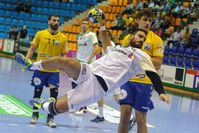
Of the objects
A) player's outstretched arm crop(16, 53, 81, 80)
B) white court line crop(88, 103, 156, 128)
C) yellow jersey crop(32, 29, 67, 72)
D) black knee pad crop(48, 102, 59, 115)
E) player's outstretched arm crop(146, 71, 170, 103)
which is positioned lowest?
white court line crop(88, 103, 156, 128)

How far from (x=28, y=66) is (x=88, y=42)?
363 cm

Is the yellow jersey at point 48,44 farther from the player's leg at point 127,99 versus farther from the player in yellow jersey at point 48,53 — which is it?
the player's leg at point 127,99

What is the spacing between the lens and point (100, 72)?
560 cm

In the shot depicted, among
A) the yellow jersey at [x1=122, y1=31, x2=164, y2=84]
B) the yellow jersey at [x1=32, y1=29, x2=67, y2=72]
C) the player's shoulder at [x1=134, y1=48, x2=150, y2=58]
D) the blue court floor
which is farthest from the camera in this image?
the yellow jersey at [x1=32, y1=29, x2=67, y2=72]

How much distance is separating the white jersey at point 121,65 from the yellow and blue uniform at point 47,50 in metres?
2.53

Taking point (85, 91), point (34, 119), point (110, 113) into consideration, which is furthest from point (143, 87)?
point (110, 113)

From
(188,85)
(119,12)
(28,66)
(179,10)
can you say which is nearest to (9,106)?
(28,66)

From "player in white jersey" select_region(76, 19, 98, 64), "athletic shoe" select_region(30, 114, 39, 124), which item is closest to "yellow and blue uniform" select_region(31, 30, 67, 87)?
"athletic shoe" select_region(30, 114, 39, 124)

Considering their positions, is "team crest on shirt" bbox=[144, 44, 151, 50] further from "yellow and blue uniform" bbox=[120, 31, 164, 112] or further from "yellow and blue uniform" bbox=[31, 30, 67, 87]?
"yellow and blue uniform" bbox=[31, 30, 67, 87]

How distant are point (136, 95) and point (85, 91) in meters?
0.87

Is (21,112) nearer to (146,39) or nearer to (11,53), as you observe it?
(146,39)

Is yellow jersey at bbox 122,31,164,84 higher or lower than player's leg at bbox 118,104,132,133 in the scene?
higher

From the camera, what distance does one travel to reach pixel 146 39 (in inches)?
244

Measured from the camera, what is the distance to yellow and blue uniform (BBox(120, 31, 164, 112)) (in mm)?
5992
